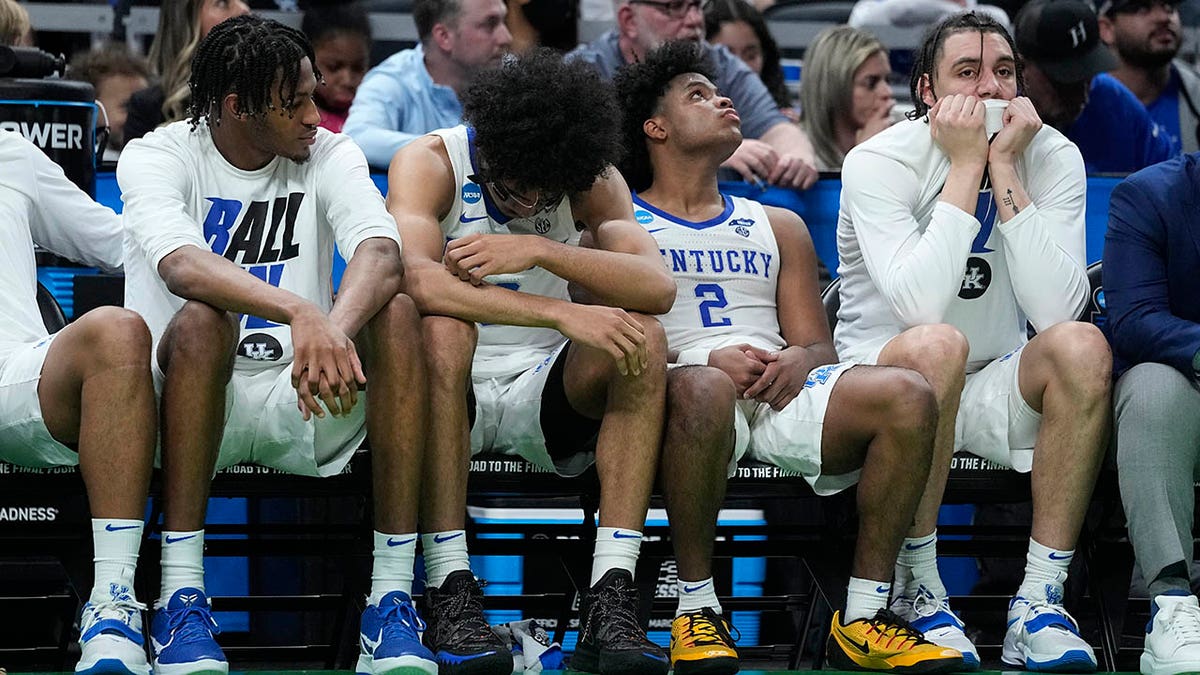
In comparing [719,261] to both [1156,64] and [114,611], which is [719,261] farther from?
[1156,64]

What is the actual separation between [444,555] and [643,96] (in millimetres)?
1520

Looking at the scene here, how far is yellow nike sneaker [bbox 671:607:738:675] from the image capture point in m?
3.54

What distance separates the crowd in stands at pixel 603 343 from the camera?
11.3 ft

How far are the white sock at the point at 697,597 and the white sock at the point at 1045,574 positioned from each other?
71cm

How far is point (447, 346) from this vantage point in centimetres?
363

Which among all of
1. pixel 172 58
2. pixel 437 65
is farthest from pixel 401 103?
pixel 172 58

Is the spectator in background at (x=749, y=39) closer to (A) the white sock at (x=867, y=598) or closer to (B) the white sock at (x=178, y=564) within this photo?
(A) the white sock at (x=867, y=598)

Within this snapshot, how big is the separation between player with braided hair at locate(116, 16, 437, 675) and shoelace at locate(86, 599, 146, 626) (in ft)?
0.21

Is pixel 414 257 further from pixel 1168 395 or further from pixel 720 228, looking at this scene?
pixel 1168 395

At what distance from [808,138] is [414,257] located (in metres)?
2.35

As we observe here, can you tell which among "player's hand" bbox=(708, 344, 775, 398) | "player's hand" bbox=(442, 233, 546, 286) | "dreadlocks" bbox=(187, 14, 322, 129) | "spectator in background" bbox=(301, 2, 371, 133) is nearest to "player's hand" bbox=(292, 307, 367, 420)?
"player's hand" bbox=(442, 233, 546, 286)

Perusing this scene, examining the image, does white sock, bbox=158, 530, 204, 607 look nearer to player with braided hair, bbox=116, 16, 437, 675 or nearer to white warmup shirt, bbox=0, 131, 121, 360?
player with braided hair, bbox=116, 16, 437, 675

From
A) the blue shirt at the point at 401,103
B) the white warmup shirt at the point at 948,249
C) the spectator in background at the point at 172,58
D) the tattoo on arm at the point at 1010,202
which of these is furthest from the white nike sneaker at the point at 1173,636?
the spectator in background at the point at 172,58

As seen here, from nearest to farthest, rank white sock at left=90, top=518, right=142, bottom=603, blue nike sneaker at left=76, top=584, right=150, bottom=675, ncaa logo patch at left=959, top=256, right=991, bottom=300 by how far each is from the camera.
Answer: blue nike sneaker at left=76, top=584, right=150, bottom=675 < white sock at left=90, top=518, right=142, bottom=603 < ncaa logo patch at left=959, top=256, right=991, bottom=300
